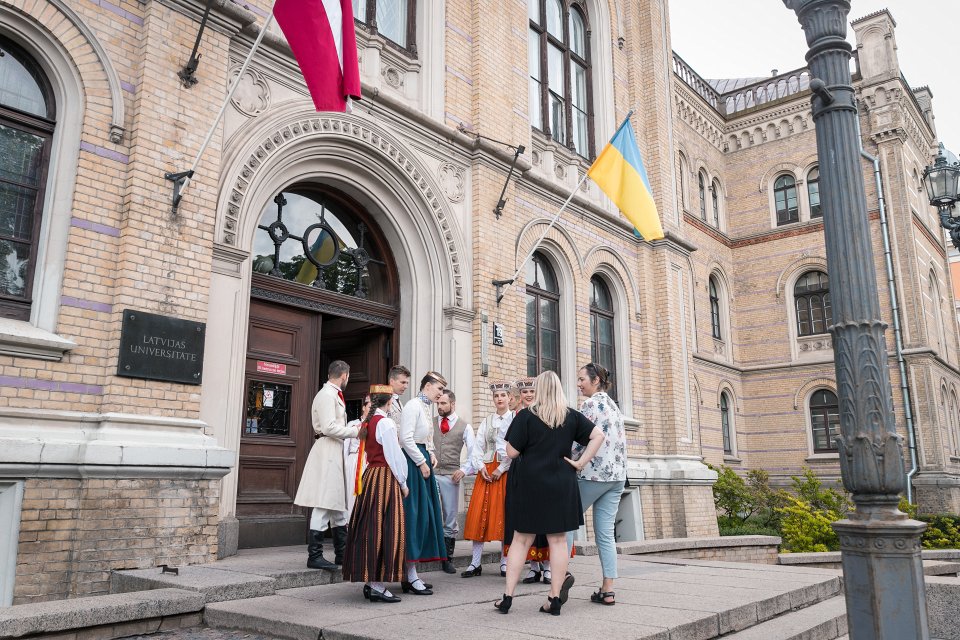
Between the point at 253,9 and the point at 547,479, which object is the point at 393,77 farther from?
the point at 547,479

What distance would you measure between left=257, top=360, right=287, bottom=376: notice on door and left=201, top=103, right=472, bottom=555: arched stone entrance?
0.29 feet

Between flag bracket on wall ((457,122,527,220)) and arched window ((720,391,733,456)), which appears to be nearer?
Result: flag bracket on wall ((457,122,527,220))

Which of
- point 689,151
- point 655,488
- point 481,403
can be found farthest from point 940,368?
point 481,403

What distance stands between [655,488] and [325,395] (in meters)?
9.19

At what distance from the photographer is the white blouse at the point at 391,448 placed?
5.73 meters

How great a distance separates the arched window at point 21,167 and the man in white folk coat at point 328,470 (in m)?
2.75

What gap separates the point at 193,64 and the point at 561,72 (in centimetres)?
886

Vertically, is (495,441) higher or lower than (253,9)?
lower

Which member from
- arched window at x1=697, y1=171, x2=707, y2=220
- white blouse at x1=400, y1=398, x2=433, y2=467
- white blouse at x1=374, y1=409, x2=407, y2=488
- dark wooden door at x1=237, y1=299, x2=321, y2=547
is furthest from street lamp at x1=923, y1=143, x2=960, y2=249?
arched window at x1=697, y1=171, x2=707, y2=220

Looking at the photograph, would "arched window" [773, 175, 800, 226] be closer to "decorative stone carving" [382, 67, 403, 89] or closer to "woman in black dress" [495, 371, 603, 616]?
"decorative stone carving" [382, 67, 403, 89]

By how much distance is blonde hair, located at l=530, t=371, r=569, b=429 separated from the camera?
5527 millimetres

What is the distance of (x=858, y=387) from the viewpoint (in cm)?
411

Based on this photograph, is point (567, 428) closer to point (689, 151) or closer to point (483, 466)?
point (483, 466)

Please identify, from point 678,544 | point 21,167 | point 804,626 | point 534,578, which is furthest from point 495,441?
point 21,167
